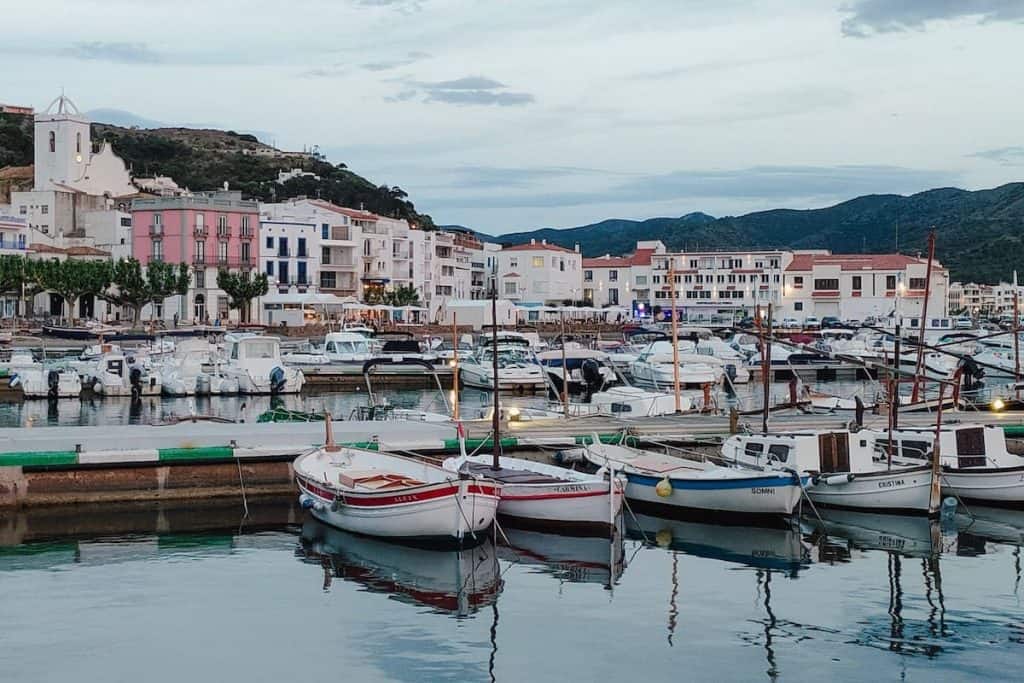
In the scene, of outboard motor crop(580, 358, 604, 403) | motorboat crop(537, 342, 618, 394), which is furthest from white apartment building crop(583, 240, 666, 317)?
outboard motor crop(580, 358, 604, 403)

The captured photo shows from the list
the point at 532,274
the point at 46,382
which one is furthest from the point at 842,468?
the point at 532,274

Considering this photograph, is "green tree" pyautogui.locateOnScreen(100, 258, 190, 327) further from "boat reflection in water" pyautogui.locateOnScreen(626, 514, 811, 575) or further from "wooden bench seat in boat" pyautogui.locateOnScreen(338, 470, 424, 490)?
"boat reflection in water" pyautogui.locateOnScreen(626, 514, 811, 575)

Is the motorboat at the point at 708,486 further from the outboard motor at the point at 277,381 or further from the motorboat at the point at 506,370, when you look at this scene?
the outboard motor at the point at 277,381

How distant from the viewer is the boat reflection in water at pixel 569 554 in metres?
20.6

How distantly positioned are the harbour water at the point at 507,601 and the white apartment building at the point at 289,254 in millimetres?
72404

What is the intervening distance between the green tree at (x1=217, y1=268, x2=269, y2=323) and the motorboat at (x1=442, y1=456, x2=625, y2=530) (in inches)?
2608

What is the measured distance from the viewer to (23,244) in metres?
87.5

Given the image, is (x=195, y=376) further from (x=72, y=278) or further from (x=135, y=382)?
(x=72, y=278)

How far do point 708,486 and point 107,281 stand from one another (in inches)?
2574

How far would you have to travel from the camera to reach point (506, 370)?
183 feet

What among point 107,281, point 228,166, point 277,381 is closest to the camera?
point 277,381

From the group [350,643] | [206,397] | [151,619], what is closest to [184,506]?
[151,619]

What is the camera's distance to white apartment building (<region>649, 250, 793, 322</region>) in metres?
122

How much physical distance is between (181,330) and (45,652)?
60320 millimetres
